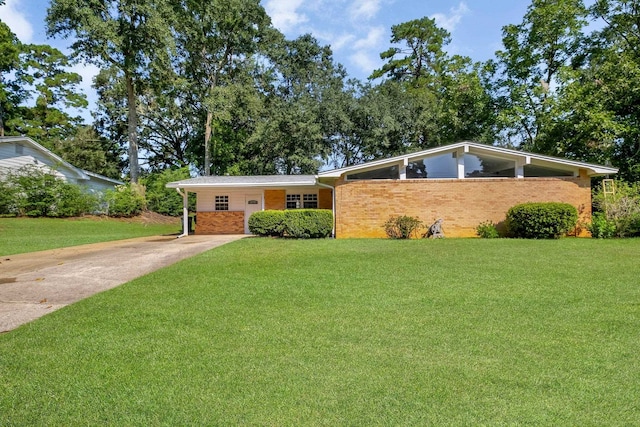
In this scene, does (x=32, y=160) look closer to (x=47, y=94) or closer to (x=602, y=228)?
(x=47, y=94)

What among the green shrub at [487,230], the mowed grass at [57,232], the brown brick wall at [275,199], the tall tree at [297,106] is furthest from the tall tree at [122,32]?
the green shrub at [487,230]

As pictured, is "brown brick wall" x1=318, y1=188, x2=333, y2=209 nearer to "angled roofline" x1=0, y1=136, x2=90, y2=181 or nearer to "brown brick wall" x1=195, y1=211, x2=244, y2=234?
"brown brick wall" x1=195, y1=211, x2=244, y2=234

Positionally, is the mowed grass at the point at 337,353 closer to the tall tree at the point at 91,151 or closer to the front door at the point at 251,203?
the front door at the point at 251,203

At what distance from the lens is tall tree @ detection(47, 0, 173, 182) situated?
22594 millimetres

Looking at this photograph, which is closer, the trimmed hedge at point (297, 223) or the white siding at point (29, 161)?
the trimmed hedge at point (297, 223)

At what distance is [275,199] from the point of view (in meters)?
17.6

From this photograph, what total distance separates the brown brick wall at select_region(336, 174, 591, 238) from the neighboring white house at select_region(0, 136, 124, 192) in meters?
17.7

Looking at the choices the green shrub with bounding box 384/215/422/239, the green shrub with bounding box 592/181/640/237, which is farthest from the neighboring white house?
the green shrub with bounding box 592/181/640/237

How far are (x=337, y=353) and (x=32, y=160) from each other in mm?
25406

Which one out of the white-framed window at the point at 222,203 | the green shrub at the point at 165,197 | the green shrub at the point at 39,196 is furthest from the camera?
the green shrub at the point at 165,197

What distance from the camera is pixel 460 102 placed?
934 inches

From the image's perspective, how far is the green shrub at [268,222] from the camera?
559 inches

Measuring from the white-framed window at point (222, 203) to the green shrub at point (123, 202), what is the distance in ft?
27.8

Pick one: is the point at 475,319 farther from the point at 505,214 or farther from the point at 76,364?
the point at 505,214
